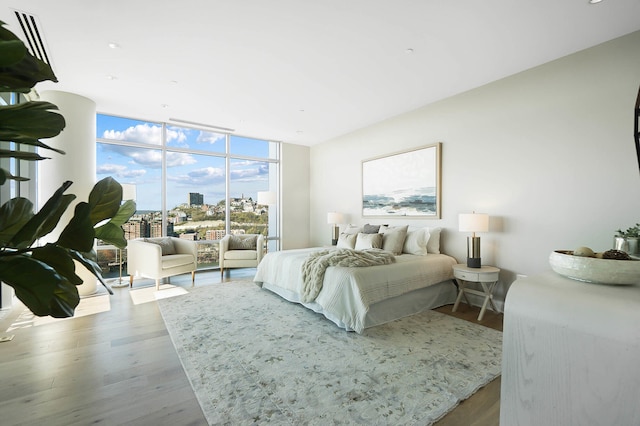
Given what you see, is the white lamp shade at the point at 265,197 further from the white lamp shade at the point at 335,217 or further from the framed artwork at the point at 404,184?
the framed artwork at the point at 404,184

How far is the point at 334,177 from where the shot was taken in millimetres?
6312

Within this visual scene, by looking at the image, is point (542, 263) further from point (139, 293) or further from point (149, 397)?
point (139, 293)

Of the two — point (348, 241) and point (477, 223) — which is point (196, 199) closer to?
point (348, 241)

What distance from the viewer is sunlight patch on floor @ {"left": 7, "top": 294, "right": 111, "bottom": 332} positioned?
10.1 ft

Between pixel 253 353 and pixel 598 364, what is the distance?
2.28 m

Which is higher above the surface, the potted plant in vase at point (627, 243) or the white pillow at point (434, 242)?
the potted plant in vase at point (627, 243)

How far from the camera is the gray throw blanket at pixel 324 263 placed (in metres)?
3.22

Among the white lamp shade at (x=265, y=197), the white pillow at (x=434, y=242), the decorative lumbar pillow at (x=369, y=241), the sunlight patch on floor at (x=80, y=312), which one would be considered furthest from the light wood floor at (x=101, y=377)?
the white lamp shade at (x=265, y=197)

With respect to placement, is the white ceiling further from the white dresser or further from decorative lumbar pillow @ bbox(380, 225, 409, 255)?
the white dresser

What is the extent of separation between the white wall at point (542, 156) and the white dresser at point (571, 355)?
273cm

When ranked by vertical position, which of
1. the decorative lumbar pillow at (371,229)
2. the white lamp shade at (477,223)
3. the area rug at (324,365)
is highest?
the white lamp shade at (477,223)

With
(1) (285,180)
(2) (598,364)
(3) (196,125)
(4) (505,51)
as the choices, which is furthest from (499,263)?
(3) (196,125)

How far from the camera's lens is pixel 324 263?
10.8ft

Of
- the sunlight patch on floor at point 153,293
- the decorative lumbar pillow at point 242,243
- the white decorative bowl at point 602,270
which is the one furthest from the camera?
the decorative lumbar pillow at point 242,243
